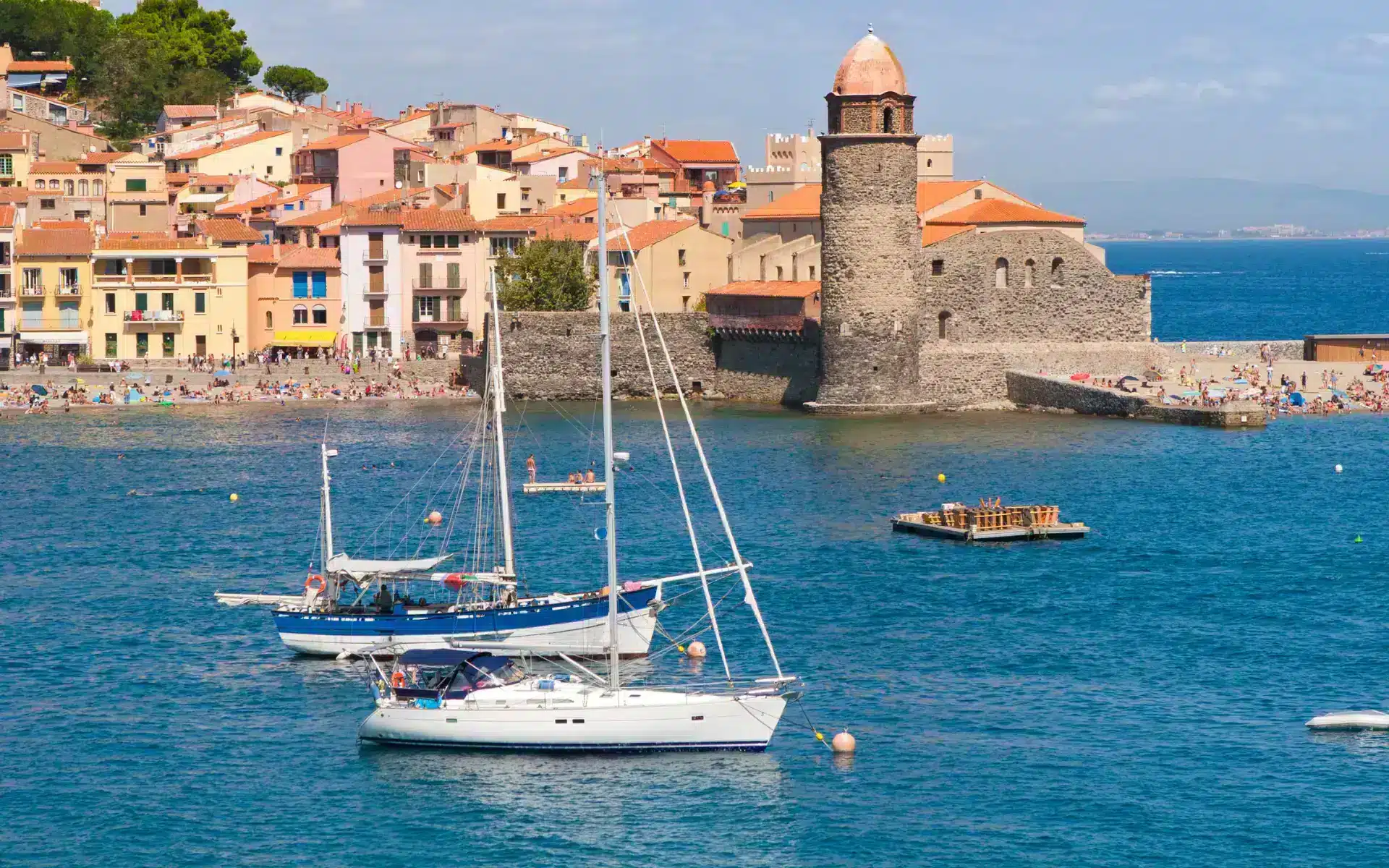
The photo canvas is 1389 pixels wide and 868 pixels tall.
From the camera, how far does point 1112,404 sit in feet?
236

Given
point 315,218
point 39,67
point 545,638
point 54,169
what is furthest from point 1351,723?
point 39,67

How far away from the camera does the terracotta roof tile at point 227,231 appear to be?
85188 mm

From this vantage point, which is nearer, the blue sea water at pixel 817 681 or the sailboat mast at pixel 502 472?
the blue sea water at pixel 817 681

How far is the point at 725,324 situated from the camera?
3066 inches

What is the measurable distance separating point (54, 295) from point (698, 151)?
4681 cm

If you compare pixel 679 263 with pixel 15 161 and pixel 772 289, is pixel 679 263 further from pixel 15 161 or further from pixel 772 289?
pixel 15 161

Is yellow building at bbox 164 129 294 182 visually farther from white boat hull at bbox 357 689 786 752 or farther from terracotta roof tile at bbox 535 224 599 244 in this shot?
white boat hull at bbox 357 689 786 752

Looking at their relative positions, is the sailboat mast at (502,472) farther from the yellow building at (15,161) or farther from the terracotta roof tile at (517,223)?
the yellow building at (15,161)

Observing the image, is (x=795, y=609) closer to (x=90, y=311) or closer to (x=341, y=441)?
(x=341, y=441)

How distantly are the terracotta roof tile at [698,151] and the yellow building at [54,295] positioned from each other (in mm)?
42081

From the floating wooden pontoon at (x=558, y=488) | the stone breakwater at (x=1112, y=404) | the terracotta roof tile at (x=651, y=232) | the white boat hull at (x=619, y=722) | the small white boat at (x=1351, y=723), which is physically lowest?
the small white boat at (x=1351, y=723)

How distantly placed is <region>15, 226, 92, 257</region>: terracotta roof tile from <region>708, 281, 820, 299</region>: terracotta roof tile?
23888 millimetres

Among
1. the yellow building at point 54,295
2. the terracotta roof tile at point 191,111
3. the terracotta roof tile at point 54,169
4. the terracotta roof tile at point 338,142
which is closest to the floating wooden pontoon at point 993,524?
the yellow building at point 54,295

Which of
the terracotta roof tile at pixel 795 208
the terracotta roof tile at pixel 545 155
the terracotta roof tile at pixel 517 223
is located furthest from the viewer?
the terracotta roof tile at pixel 545 155
